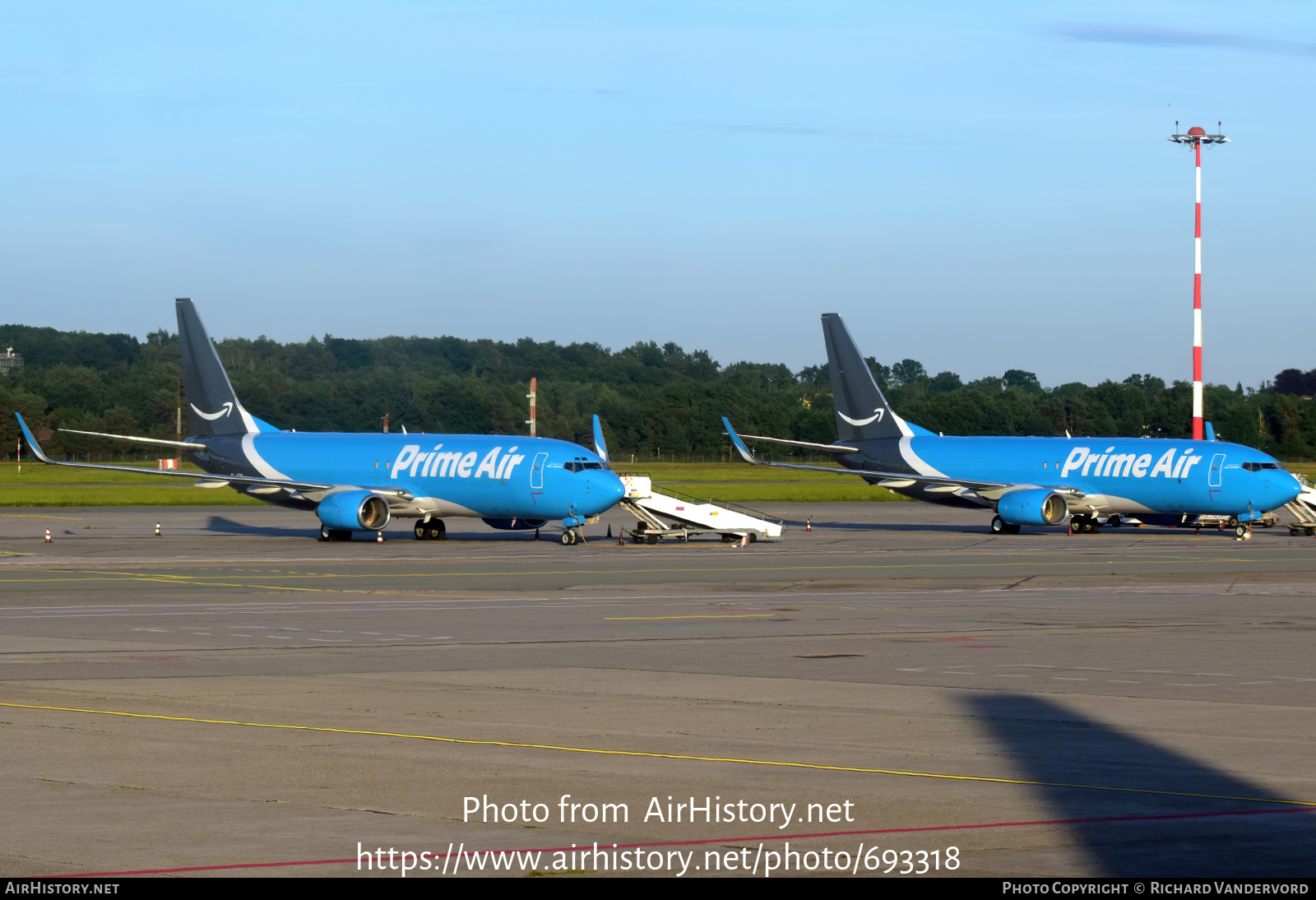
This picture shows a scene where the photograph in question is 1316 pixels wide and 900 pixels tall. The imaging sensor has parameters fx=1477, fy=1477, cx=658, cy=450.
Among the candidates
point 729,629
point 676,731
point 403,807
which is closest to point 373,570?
point 729,629

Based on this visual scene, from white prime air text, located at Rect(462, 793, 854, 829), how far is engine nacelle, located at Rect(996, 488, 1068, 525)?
4876 centimetres

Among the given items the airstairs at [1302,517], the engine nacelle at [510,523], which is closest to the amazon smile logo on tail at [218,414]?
the engine nacelle at [510,523]

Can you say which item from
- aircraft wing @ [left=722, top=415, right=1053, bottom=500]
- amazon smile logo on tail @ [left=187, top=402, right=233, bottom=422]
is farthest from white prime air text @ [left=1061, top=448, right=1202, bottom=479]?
amazon smile logo on tail @ [left=187, top=402, right=233, bottom=422]

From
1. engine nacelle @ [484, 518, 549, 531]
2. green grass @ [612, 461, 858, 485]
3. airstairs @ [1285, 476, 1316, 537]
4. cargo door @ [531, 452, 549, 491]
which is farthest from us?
green grass @ [612, 461, 858, 485]

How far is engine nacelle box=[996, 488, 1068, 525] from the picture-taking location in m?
58.7

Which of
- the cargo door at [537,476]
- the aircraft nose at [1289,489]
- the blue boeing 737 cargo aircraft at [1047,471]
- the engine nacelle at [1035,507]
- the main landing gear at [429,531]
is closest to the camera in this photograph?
the cargo door at [537,476]

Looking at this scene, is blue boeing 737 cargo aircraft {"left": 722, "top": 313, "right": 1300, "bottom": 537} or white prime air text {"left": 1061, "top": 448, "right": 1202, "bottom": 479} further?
white prime air text {"left": 1061, "top": 448, "right": 1202, "bottom": 479}

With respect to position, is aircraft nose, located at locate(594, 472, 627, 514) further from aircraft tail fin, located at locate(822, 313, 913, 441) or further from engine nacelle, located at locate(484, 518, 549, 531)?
aircraft tail fin, located at locate(822, 313, 913, 441)

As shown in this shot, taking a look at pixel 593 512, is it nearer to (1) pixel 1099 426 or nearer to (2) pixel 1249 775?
(2) pixel 1249 775

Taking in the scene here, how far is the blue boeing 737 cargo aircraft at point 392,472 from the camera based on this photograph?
52.5 meters

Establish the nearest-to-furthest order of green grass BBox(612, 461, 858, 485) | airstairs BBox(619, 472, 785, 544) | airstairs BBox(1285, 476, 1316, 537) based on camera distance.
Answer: airstairs BBox(619, 472, 785, 544), airstairs BBox(1285, 476, 1316, 537), green grass BBox(612, 461, 858, 485)

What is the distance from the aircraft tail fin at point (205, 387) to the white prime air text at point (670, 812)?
5162 centimetres

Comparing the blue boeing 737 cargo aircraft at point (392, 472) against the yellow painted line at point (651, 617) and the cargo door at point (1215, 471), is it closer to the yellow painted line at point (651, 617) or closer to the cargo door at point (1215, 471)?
the cargo door at point (1215, 471)
